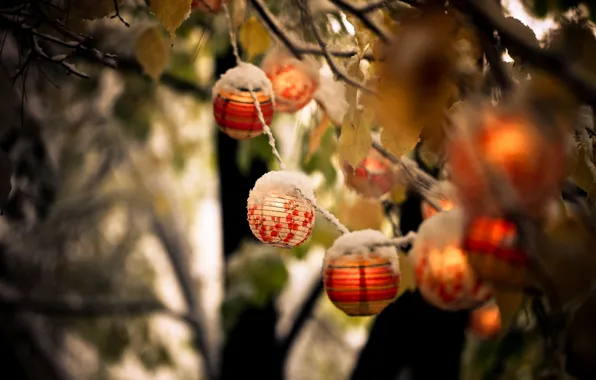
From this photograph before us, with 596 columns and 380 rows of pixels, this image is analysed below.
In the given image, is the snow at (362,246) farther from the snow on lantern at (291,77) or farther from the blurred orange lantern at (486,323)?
the blurred orange lantern at (486,323)

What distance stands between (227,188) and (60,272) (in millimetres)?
2621

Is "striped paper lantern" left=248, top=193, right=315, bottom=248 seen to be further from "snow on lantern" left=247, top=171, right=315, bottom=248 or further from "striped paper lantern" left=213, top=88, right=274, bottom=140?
"striped paper lantern" left=213, top=88, right=274, bottom=140

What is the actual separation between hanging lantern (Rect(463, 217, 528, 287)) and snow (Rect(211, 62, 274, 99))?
1134 millimetres

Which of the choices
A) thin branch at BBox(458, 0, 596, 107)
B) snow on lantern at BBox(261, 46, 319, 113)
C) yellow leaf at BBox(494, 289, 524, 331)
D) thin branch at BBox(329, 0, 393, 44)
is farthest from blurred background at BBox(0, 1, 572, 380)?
thin branch at BBox(458, 0, 596, 107)

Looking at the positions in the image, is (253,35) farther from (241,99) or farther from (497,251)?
(497,251)

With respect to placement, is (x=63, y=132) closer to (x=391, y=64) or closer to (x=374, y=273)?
(x=374, y=273)

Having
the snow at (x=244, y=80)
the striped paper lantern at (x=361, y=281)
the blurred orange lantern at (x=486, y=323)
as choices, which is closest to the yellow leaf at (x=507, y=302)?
the striped paper lantern at (x=361, y=281)

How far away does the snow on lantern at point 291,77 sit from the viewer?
7.45 feet

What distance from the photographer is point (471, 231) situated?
1172 millimetres

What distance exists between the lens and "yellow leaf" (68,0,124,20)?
1.67m

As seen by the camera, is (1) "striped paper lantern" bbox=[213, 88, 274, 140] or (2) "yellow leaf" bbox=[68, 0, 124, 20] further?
(1) "striped paper lantern" bbox=[213, 88, 274, 140]

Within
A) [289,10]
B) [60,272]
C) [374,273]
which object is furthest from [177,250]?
[374,273]

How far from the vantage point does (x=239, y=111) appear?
84.0 inches

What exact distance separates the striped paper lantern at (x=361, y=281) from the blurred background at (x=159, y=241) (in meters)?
0.57
